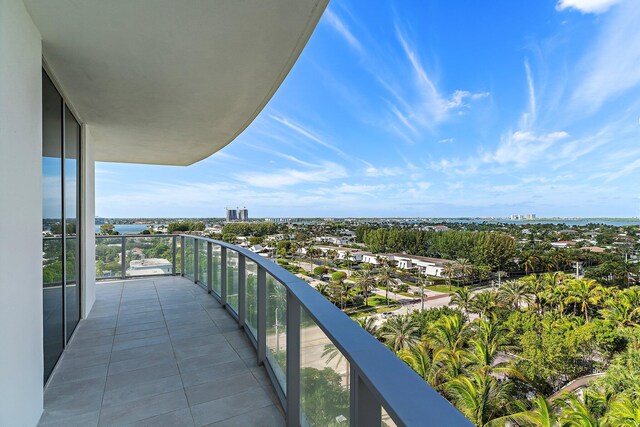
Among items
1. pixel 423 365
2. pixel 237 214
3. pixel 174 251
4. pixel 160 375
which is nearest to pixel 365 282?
pixel 423 365

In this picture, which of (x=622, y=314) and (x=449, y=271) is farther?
(x=449, y=271)

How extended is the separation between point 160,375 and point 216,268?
99.0 inches

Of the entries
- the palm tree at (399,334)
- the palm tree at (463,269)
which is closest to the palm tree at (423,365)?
the palm tree at (399,334)

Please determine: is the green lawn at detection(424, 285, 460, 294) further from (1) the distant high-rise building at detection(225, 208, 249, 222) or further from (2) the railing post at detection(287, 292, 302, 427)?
(2) the railing post at detection(287, 292, 302, 427)

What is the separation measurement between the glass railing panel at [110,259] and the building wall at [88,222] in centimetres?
178

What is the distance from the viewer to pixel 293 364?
200cm

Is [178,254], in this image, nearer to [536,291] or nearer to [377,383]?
[377,383]

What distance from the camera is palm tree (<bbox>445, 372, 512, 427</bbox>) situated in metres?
13.1

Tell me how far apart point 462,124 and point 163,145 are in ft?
184

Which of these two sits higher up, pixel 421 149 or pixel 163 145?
pixel 421 149

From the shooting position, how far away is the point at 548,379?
1928cm

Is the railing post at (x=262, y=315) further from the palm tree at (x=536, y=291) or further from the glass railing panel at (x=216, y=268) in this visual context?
the palm tree at (x=536, y=291)

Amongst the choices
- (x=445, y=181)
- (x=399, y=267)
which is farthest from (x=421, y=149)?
(x=399, y=267)

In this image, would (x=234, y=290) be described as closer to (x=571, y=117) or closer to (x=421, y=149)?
(x=421, y=149)
